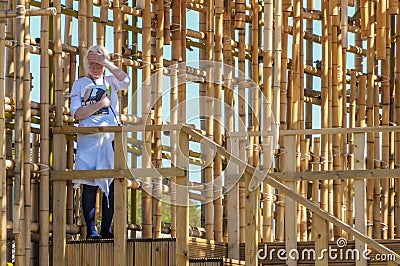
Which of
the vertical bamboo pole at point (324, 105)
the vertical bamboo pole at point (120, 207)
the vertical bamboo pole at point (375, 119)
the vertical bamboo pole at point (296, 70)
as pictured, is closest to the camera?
the vertical bamboo pole at point (120, 207)

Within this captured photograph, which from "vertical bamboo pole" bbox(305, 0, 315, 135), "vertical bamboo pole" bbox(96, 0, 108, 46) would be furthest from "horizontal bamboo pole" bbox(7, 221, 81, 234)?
"vertical bamboo pole" bbox(305, 0, 315, 135)

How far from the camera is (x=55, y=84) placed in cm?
776

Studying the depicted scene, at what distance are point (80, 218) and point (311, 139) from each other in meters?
2.96

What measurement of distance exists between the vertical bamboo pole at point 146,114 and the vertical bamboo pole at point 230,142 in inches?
19.6

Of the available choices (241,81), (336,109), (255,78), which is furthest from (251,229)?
(336,109)

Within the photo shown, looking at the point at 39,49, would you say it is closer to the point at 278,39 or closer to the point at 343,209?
the point at 278,39

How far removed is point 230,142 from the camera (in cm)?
866

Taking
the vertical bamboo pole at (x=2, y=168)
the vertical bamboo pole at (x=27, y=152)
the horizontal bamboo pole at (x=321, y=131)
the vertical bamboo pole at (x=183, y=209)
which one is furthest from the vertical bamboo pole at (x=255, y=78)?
the vertical bamboo pole at (x=2, y=168)

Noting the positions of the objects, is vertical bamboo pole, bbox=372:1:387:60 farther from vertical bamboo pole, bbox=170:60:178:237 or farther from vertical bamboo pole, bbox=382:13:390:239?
vertical bamboo pole, bbox=170:60:178:237

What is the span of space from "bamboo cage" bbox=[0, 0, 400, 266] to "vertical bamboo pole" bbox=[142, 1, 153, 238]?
11 mm

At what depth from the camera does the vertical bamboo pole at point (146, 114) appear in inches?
319

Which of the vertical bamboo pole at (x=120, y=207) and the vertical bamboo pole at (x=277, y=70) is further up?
the vertical bamboo pole at (x=277, y=70)

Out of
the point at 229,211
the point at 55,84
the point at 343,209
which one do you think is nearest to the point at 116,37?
the point at 55,84

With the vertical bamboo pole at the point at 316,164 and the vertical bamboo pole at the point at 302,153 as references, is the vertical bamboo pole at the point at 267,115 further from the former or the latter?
the vertical bamboo pole at the point at 316,164
